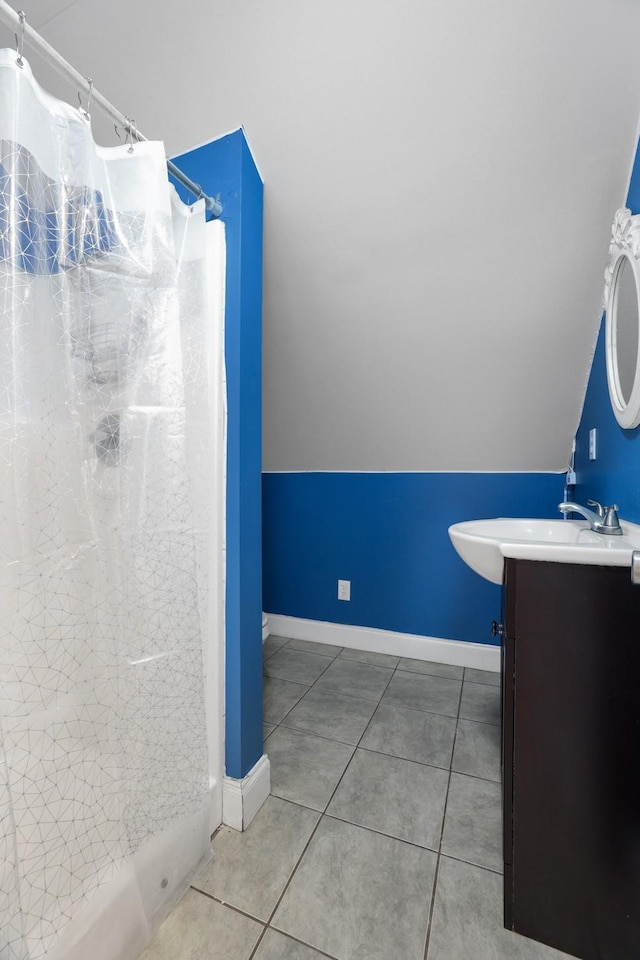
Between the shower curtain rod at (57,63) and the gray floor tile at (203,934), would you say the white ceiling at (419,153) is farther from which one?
the gray floor tile at (203,934)

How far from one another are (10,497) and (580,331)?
5.88 feet

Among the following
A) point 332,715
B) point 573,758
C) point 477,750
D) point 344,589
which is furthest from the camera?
point 344,589

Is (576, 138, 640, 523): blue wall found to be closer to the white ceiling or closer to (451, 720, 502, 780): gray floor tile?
the white ceiling

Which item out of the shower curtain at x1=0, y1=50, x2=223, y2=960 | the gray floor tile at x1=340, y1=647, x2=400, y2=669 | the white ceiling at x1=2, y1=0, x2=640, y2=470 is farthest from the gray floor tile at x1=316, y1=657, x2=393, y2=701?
the white ceiling at x1=2, y1=0, x2=640, y2=470

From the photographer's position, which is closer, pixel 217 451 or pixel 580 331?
pixel 217 451

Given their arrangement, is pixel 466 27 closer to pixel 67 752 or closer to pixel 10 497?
pixel 10 497

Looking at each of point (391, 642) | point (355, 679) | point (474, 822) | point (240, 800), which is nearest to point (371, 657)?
point (391, 642)

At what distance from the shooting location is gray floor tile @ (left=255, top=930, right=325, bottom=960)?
2.82 feet

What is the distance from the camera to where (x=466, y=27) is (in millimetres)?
1004

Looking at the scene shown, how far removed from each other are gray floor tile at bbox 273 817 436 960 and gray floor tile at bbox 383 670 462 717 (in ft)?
2.27

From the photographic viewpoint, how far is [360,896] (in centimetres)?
99

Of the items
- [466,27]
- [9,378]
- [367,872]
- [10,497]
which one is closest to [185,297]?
[9,378]

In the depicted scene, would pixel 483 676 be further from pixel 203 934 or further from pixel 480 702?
pixel 203 934

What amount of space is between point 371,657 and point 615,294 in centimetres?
192
